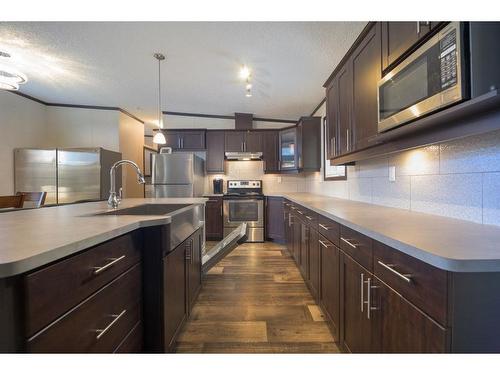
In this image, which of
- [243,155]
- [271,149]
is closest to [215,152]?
[243,155]

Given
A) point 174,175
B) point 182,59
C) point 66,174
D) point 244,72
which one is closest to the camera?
point 182,59

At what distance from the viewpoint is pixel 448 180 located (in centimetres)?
131

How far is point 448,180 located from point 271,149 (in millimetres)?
3519

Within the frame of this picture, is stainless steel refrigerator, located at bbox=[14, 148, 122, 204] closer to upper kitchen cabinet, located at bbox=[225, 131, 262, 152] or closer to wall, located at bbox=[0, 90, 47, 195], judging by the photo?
wall, located at bbox=[0, 90, 47, 195]

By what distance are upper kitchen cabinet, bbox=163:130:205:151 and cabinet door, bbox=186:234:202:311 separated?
2.88m

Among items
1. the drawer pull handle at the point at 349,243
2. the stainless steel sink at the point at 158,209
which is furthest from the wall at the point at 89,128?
the drawer pull handle at the point at 349,243

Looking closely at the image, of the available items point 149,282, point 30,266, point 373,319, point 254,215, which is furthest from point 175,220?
Result: point 254,215

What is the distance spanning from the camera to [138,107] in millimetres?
4570

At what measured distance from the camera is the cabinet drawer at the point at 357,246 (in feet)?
3.57

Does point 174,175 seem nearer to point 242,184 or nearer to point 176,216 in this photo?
point 242,184

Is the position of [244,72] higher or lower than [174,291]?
higher

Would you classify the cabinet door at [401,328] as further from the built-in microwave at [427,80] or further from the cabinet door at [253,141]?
the cabinet door at [253,141]

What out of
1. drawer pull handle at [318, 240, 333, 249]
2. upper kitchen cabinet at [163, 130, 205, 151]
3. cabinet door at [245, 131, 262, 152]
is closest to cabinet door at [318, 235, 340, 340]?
drawer pull handle at [318, 240, 333, 249]

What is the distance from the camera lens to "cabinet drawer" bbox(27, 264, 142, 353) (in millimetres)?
691
